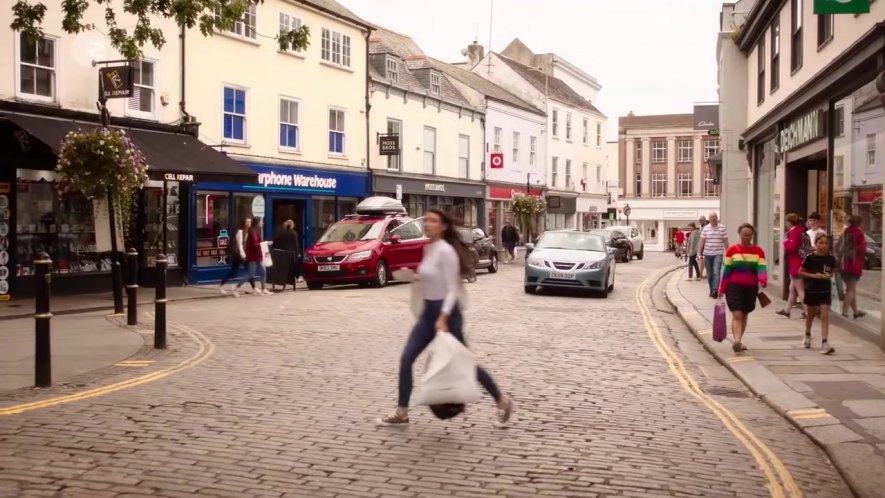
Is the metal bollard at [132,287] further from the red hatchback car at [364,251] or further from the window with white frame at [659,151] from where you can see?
the window with white frame at [659,151]

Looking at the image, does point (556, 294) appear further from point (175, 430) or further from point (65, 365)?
point (175, 430)

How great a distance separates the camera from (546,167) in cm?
4797

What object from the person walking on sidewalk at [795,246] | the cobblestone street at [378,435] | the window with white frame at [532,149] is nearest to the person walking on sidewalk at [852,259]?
the person walking on sidewalk at [795,246]

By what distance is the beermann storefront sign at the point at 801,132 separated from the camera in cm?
1461

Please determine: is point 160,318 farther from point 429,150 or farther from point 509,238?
point 509,238

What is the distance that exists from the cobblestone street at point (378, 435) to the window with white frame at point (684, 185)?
220ft

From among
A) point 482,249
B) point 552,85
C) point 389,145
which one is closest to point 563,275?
point 482,249

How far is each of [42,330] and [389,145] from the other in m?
22.7

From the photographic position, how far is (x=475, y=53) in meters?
52.0

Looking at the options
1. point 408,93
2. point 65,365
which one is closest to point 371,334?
point 65,365

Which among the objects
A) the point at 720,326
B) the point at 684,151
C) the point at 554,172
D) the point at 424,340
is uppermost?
the point at 684,151

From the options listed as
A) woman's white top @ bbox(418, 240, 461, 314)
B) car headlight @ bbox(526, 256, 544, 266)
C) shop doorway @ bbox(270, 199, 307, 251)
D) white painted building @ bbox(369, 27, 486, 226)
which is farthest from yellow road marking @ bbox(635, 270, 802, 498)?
white painted building @ bbox(369, 27, 486, 226)

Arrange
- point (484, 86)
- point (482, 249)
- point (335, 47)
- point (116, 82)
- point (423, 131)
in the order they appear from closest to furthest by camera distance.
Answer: point (116, 82) < point (482, 249) < point (335, 47) < point (423, 131) < point (484, 86)

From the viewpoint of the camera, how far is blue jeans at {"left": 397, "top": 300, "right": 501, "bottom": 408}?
6531mm
